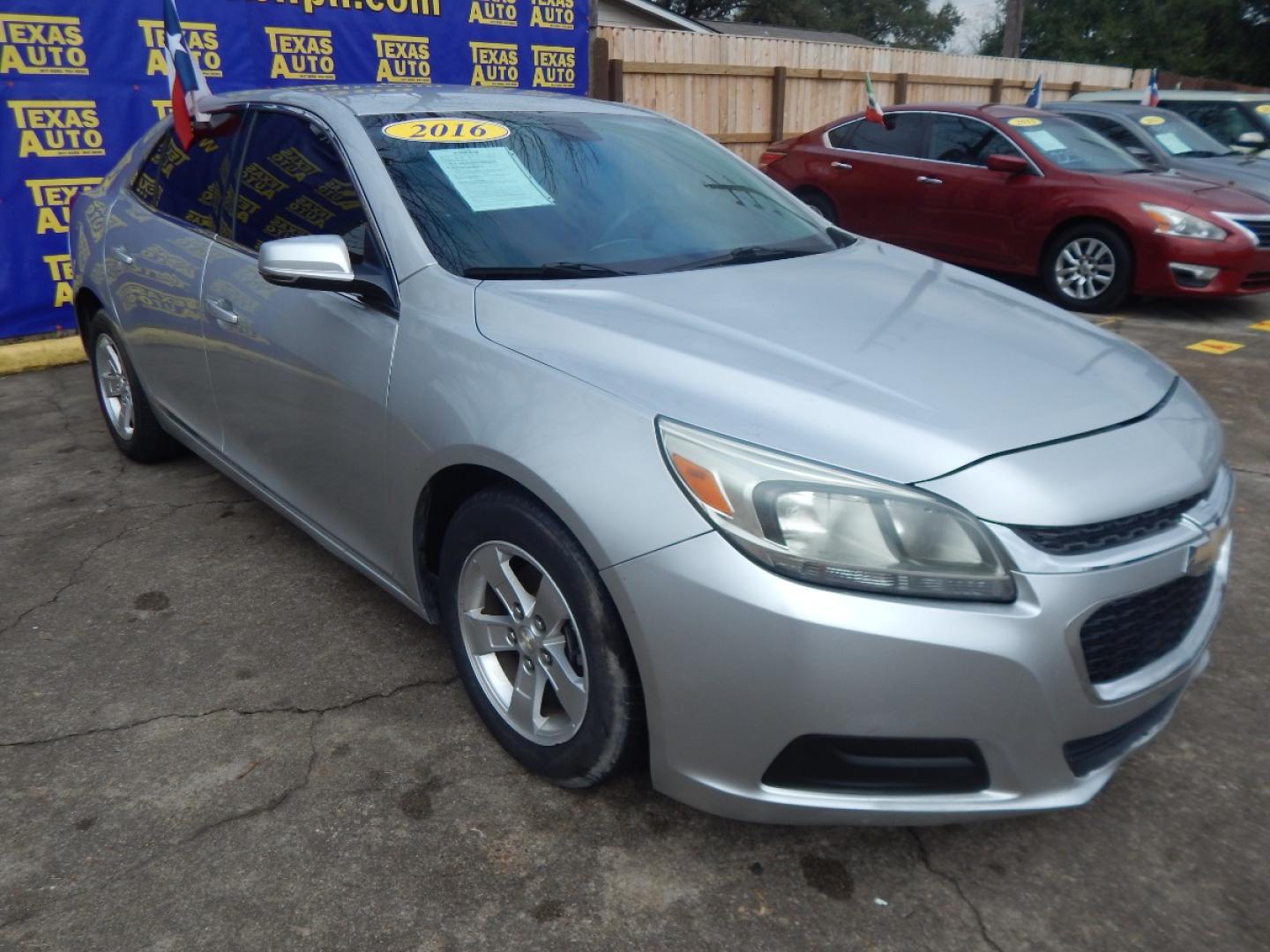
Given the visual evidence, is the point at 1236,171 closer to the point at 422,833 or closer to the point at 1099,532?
the point at 1099,532

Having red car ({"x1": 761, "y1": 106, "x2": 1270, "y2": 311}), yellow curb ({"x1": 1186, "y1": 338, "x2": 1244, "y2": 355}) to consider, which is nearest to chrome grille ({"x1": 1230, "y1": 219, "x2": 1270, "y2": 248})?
red car ({"x1": 761, "y1": 106, "x2": 1270, "y2": 311})

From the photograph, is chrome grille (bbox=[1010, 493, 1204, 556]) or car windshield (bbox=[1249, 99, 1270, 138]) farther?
car windshield (bbox=[1249, 99, 1270, 138])

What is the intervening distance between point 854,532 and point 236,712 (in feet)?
5.86

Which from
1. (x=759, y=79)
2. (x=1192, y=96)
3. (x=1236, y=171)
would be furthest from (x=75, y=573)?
(x=1192, y=96)

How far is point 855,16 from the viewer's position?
176 ft

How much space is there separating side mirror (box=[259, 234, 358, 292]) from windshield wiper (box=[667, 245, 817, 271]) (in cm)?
84

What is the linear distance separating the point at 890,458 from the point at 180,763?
6.11 feet

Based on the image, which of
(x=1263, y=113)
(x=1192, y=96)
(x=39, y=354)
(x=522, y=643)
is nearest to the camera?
(x=522, y=643)

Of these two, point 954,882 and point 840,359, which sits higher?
point 840,359

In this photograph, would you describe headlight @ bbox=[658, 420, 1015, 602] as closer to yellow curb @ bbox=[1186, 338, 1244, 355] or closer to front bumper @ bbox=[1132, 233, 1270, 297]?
yellow curb @ bbox=[1186, 338, 1244, 355]

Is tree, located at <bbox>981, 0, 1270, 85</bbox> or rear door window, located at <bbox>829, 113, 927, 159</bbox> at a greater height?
tree, located at <bbox>981, 0, 1270, 85</bbox>

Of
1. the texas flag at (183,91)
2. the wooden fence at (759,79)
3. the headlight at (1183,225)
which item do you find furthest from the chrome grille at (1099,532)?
the wooden fence at (759,79)

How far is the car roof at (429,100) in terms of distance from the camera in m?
3.06

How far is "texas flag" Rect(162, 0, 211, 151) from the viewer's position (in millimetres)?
3812
